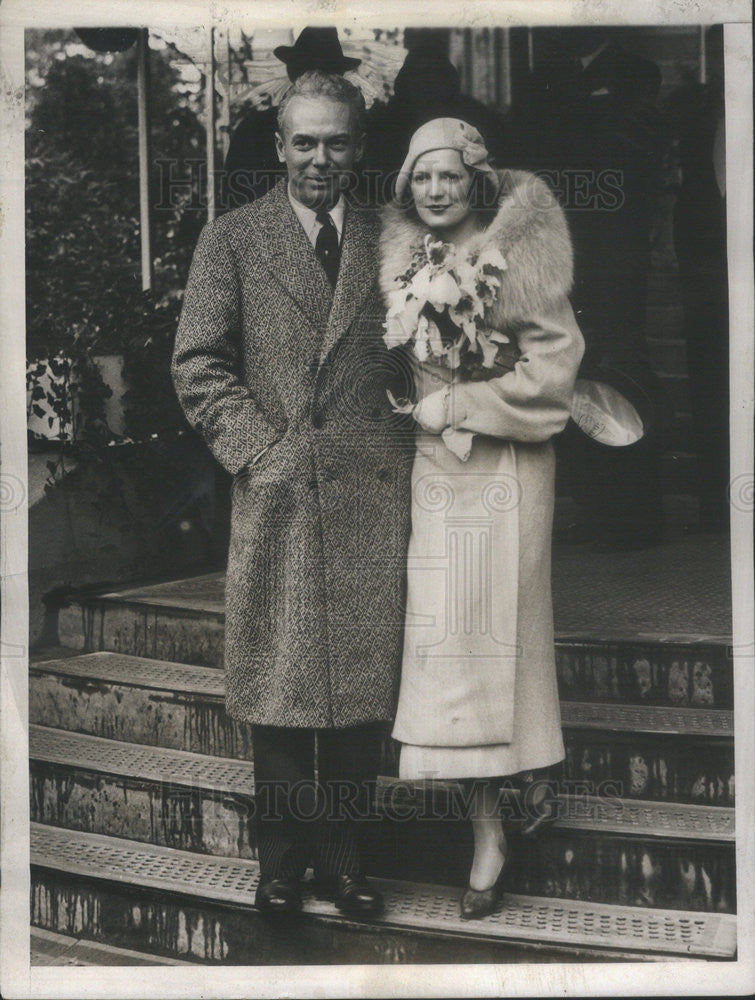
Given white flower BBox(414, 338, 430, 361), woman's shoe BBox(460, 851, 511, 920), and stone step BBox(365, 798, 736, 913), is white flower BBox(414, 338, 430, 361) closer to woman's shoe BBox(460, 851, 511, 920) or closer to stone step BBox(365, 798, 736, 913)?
stone step BBox(365, 798, 736, 913)

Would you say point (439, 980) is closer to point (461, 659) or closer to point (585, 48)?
point (461, 659)

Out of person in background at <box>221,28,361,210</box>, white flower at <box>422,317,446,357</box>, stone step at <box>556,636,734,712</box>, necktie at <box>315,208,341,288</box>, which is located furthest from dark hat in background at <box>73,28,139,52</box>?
stone step at <box>556,636,734,712</box>

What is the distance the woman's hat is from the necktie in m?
0.19

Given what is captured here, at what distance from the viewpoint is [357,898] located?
3.13 m

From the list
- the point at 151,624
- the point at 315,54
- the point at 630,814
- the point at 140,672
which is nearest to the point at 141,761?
the point at 140,672

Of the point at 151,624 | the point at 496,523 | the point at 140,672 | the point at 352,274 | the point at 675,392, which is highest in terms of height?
the point at 352,274

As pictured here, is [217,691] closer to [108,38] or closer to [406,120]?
[406,120]

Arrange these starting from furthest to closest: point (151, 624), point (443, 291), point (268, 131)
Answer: point (151, 624) < point (268, 131) < point (443, 291)

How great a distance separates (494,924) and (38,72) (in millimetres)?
2594

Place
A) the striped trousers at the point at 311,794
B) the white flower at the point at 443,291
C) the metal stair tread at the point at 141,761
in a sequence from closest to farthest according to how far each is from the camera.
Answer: the white flower at the point at 443,291
the striped trousers at the point at 311,794
the metal stair tread at the point at 141,761

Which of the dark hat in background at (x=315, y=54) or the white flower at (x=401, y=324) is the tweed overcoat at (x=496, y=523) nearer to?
the white flower at (x=401, y=324)

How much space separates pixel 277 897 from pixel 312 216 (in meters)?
1.81

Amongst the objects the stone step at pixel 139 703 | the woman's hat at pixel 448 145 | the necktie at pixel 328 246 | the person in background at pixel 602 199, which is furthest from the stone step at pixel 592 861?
the woman's hat at pixel 448 145

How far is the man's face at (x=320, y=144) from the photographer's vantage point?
123 inches
